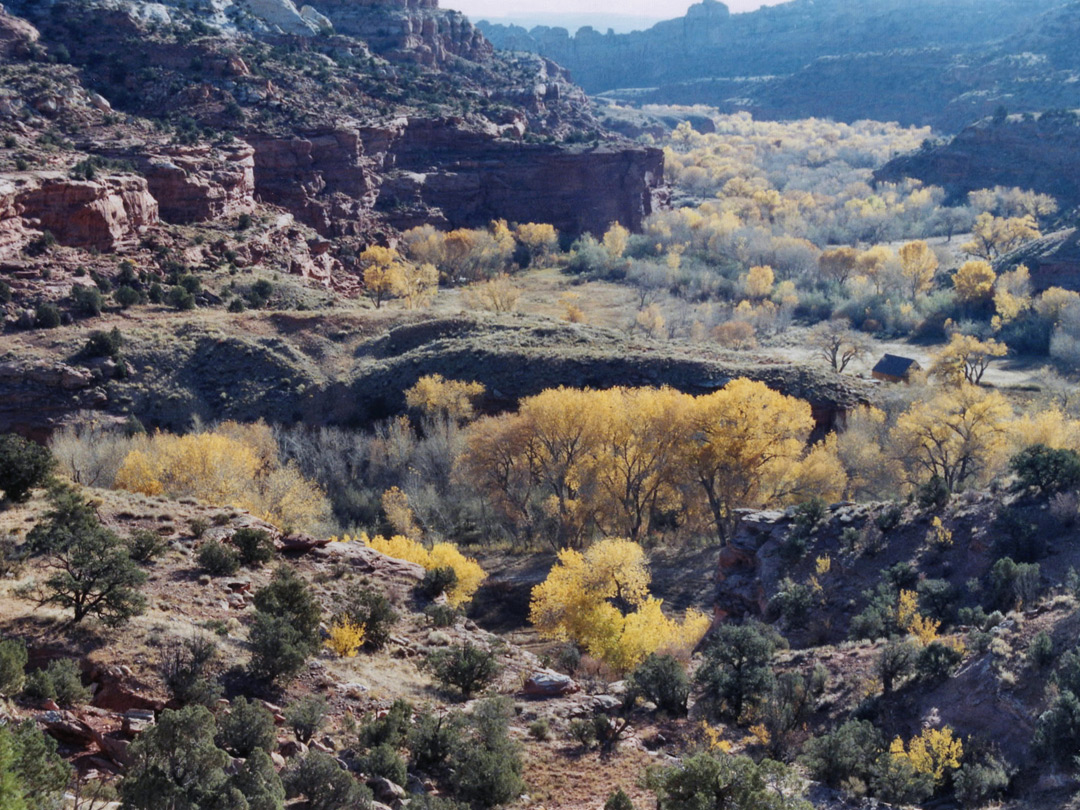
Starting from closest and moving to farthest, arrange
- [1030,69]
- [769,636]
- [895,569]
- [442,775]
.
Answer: [442,775]
[769,636]
[895,569]
[1030,69]

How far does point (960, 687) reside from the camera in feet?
54.5

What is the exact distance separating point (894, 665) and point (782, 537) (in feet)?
25.2

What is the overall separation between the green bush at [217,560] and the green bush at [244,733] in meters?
6.17

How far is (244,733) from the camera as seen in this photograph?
38.7 ft

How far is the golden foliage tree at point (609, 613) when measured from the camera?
21828mm

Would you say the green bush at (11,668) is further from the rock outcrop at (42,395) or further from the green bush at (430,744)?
the rock outcrop at (42,395)

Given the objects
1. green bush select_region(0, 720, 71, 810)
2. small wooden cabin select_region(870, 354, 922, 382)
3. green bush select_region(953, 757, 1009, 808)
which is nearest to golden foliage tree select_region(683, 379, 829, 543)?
green bush select_region(953, 757, 1009, 808)

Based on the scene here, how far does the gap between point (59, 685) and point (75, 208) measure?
154 feet

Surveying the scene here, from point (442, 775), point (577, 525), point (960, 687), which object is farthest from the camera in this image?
point (577, 525)

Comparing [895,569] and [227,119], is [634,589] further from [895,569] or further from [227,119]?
[227,119]

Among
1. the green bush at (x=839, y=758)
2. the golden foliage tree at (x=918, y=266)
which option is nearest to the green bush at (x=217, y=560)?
the green bush at (x=839, y=758)

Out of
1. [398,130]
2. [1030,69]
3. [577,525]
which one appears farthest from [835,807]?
[1030,69]

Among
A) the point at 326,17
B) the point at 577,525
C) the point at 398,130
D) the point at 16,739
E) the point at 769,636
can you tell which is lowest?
the point at 577,525

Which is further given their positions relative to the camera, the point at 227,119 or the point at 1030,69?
the point at 1030,69
